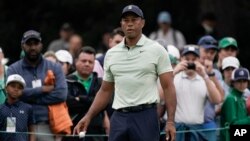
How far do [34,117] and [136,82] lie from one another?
8.70 feet

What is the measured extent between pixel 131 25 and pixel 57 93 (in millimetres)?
2598

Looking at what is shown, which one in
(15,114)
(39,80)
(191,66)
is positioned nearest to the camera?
(15,114)

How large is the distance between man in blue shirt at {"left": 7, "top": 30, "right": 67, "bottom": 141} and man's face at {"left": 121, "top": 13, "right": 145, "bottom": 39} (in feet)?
8.16

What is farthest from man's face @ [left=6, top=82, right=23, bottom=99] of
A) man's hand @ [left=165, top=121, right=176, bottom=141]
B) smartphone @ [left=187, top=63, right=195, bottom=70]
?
man's hand @ [left=165, top=121, right=176, bottom=141]

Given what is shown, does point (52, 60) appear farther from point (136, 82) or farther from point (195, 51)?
point (136, 82)

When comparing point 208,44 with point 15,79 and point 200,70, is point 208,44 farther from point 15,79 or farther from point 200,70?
point 15,79

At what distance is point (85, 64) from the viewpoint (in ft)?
56.0

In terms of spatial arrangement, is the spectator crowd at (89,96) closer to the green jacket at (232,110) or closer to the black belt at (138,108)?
the green jacket at (232,110)

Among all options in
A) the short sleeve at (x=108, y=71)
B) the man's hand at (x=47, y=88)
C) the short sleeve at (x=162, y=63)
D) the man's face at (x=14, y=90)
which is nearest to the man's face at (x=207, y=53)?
the man's hand at (x=47, y=88)

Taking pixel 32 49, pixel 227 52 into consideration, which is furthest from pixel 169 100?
pixel 227 52

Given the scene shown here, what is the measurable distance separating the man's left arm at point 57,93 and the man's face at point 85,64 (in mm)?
613

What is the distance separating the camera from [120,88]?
14125 millimetres

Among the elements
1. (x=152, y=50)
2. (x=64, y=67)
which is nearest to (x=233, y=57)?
(x=64, y=67)

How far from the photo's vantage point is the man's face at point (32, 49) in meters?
16.4
